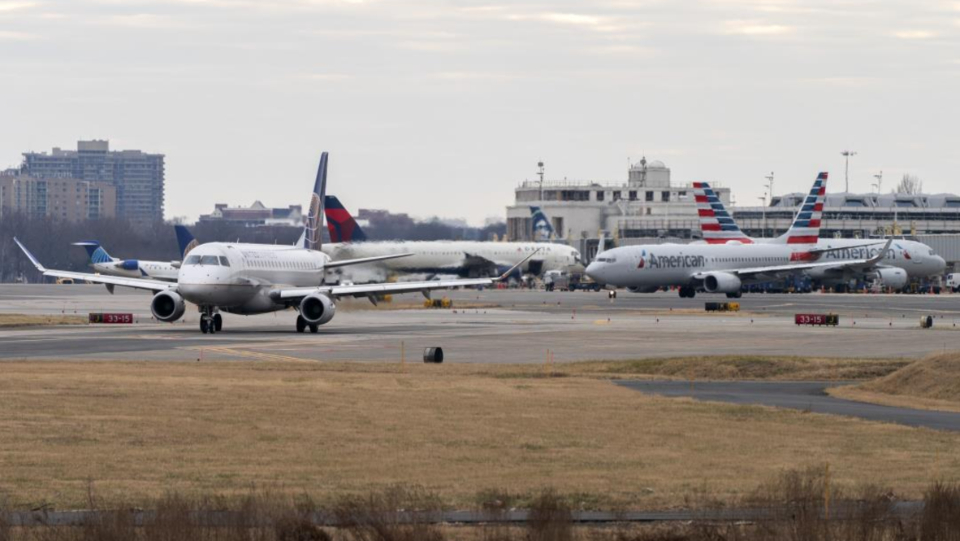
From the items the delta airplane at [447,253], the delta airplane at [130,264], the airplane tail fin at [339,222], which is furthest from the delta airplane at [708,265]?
the delta airplane at [130,264]

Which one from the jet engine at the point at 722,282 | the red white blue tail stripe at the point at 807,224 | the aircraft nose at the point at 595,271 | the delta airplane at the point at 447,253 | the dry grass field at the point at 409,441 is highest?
the red white blue tail stripe at the point at 807,224

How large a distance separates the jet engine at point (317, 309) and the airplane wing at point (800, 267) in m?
52.9

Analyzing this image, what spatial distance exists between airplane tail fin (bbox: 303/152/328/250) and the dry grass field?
4058cm

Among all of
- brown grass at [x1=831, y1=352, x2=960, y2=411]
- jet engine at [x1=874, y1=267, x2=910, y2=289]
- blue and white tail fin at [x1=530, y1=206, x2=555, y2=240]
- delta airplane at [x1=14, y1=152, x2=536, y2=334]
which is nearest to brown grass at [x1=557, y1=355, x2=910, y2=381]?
brown grass at [x1=831, y1=352, x2=960, y2=411]

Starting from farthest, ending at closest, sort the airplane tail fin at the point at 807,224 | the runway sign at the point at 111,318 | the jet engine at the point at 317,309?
1. the airplane tail fin at the point at 807,224
2. the runway sign at the point at 111,318
3. the jet engine at the point at 317,309

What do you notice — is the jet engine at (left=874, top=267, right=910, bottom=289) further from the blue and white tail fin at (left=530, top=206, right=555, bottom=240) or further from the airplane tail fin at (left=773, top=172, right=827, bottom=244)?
the blue and white tail fin at (left=530, top=206, right=555, bottom=240)

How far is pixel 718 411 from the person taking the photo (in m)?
32.2

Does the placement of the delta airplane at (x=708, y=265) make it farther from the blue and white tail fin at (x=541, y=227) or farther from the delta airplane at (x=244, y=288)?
the blue and white tail fin at (x=541, y=227)

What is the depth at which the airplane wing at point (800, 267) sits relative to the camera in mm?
113000

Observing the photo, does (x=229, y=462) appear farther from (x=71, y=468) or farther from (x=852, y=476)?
(x=852, y=476)

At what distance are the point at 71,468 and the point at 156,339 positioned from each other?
34280 millimetres

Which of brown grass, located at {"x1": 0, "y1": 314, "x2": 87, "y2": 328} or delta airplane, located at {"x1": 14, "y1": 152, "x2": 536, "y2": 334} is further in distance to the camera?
brown grass, located at {"x1": 0, "y1": 314, "x2": 87, "y2": 328}

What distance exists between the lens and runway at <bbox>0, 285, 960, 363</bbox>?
5003 cm

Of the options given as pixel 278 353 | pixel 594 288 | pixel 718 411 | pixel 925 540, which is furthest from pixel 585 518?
pixel 594 288
